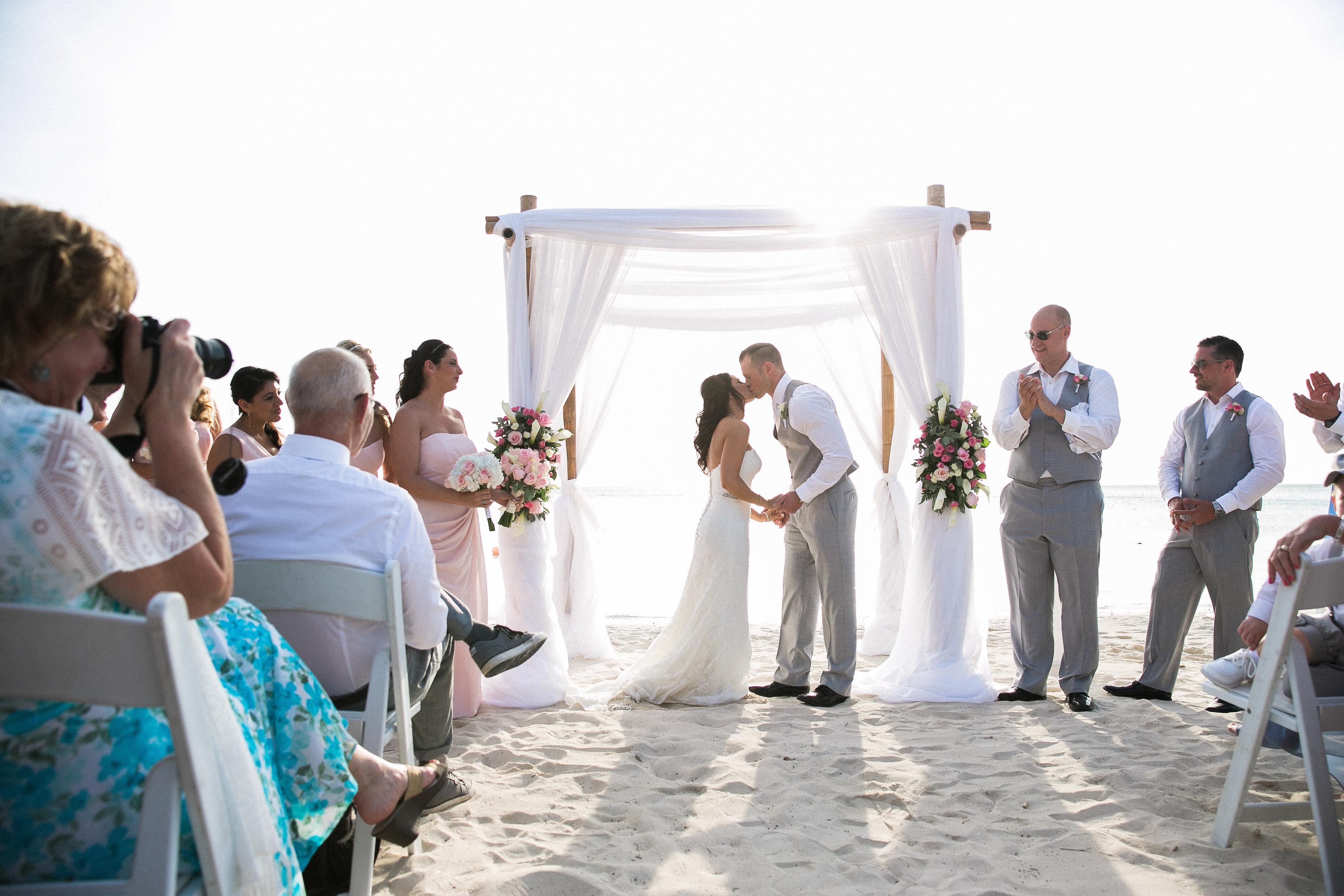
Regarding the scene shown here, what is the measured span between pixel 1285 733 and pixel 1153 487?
35.5 m

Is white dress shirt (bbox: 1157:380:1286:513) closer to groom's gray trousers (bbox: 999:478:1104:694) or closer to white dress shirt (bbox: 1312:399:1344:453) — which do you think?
white dress shirt (bbox: 1312:399:1344:453)

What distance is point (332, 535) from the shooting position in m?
2.23

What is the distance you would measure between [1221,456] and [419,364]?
14.2 ft

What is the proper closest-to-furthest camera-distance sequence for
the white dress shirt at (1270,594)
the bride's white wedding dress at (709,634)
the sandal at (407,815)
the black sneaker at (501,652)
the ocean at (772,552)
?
the sandal at (407,815) < the white dress shirt at (1270,594) < the black sneaker at (501,652) < the bride's white wedding dress at (709,634) < the ocean at (772,552)

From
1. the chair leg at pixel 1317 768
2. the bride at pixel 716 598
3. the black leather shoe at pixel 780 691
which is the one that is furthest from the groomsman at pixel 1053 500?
the chair leg at pixel 1317 768

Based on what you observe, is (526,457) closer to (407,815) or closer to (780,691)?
A: (780,691)

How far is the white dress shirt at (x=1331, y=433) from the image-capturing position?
3654 millimetres

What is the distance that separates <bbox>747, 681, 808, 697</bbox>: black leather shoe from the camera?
15.6ft

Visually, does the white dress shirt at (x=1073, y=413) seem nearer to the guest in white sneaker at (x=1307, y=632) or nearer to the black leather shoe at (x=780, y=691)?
the guest in white sneaker at (x=1307, y=632)

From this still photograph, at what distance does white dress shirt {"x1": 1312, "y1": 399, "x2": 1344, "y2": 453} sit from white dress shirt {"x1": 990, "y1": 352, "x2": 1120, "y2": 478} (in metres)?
0.83

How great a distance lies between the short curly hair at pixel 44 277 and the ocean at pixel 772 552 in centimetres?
356

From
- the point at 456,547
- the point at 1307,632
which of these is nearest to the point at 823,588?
the point at 456,547

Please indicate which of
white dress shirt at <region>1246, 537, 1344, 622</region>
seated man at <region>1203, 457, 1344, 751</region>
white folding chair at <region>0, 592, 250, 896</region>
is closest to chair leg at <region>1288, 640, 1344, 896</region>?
seated man at <region>1203, 457, 1344, 751</region>

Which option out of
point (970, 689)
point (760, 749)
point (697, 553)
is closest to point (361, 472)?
point (760, 749)
